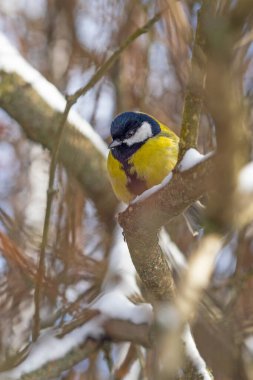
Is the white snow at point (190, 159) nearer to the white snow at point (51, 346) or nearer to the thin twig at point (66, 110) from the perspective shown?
the thin twig at point (66, 110)

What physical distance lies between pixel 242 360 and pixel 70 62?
11.9ft

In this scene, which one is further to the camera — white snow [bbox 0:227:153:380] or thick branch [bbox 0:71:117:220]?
thick branch [bbox 0:71:117:220]

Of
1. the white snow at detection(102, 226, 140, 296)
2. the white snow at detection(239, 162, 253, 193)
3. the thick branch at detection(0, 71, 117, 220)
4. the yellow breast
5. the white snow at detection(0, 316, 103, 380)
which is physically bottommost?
the white snow at detection(239, 162, 253, 193)

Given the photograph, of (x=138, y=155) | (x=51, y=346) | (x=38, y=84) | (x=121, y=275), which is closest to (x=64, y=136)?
(x=38, y=84)

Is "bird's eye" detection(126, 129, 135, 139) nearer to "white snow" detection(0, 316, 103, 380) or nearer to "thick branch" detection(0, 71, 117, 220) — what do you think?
"thick branch" detection(0, 71, 117, 220)

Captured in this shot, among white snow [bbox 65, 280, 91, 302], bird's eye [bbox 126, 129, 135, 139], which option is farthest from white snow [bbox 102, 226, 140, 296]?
bird's eye [bbox 126, 129, 135, 139]

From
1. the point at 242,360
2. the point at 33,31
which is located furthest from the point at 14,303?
the point at 33,31

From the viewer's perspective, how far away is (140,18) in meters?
5.62

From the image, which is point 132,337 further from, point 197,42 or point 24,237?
point 197,42

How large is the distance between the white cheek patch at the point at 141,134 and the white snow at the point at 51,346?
3.64ft

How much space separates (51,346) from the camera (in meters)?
3.37

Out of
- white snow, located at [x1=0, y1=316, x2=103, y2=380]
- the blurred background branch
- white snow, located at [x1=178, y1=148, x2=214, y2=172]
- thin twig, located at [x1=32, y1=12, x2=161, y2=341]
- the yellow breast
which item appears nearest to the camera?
the blurred background branch

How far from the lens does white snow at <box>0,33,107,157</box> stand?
15.6 feet

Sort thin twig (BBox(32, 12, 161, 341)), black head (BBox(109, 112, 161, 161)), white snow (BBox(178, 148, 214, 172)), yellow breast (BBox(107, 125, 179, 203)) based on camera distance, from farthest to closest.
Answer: black head (BBox(109, 112, 161, 161))
yellow breast (BBox(107, 125, 179, 203))
thin twig (BBox(32, 12, 161, 341))
white snow (BBox(178, 148, 214, 172))
